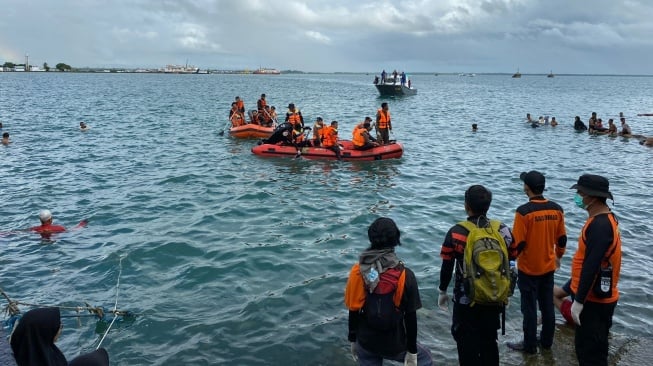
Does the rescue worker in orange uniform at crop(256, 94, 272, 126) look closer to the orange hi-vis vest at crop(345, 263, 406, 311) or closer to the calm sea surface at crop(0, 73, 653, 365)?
the calm sea surface at crop(0, 73, 653, 365)

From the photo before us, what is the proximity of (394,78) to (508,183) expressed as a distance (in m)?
47.2

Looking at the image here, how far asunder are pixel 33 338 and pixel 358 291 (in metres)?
2.34

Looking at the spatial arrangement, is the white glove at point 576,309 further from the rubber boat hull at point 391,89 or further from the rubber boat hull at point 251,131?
the rubber boat hull at point 391,89

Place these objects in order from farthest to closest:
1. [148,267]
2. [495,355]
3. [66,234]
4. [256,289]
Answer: [66,234] → [148,267] → [256,289] → [495,355]

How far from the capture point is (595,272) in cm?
397

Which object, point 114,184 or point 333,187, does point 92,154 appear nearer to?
point 114,184

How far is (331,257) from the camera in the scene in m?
9.47

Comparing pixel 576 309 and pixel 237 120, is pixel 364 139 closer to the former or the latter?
pixel 237 120

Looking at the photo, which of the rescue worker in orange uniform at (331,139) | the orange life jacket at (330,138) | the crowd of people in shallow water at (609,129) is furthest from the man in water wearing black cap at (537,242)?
the crowd of people in shallow water at (609,129)

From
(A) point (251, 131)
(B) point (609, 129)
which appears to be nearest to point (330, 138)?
(A) point (251, 131)

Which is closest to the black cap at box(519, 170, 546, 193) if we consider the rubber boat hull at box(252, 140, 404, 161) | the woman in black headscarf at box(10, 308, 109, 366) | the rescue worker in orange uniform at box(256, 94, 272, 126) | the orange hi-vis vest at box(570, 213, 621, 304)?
the orange hi-vis vest at box(570, 213, 621, 304)

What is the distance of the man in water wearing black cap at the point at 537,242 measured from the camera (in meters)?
4.89

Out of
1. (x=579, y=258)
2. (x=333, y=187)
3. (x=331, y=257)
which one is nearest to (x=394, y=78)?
(x=333, y=187)

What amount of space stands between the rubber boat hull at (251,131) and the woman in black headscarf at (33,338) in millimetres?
21185
